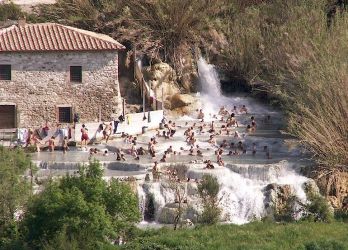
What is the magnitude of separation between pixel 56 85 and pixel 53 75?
1.75 feet

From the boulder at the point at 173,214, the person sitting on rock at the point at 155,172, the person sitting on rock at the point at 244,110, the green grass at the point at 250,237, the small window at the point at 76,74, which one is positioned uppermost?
the small window at the point at 76,74

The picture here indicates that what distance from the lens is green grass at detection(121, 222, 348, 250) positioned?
3491 cm

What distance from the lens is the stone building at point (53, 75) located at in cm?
4978

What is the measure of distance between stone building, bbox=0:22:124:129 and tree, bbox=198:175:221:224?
12614 mm

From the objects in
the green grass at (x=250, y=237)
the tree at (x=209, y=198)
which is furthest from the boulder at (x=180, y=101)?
the green grass at (x=250, y=237)

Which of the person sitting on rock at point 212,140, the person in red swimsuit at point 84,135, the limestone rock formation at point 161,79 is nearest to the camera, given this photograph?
the person in red swimsuit at point 84,135

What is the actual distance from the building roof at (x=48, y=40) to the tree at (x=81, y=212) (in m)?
15.9

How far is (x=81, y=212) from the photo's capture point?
108 ft

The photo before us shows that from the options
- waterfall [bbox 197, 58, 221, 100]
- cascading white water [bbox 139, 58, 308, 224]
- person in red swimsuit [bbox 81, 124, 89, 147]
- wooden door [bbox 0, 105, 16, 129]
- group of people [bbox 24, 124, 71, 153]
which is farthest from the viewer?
waterfall [bbox 197, 58, 221, 100]

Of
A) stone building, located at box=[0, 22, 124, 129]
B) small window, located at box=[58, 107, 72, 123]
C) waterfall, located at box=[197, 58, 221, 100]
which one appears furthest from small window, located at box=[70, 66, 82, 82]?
waterfall, located at box=[197, 58, 221, 100]

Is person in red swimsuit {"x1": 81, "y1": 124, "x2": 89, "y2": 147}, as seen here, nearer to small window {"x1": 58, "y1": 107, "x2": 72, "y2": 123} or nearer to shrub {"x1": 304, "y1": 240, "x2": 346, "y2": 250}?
small window {"x1": 58, "y1": 107, "x2": 72, "y2": 123}

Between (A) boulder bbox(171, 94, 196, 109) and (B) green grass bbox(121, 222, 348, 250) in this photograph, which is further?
(A) boulder bbox(171, 94, 196, 109)

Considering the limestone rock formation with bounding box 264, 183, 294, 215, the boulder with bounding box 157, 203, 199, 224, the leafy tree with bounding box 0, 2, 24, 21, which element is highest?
the leafy tree with bounding box 0, 2, 24, 21

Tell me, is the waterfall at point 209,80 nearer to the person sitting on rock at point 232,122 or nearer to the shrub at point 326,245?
the person sitting on rock at point 232,122
